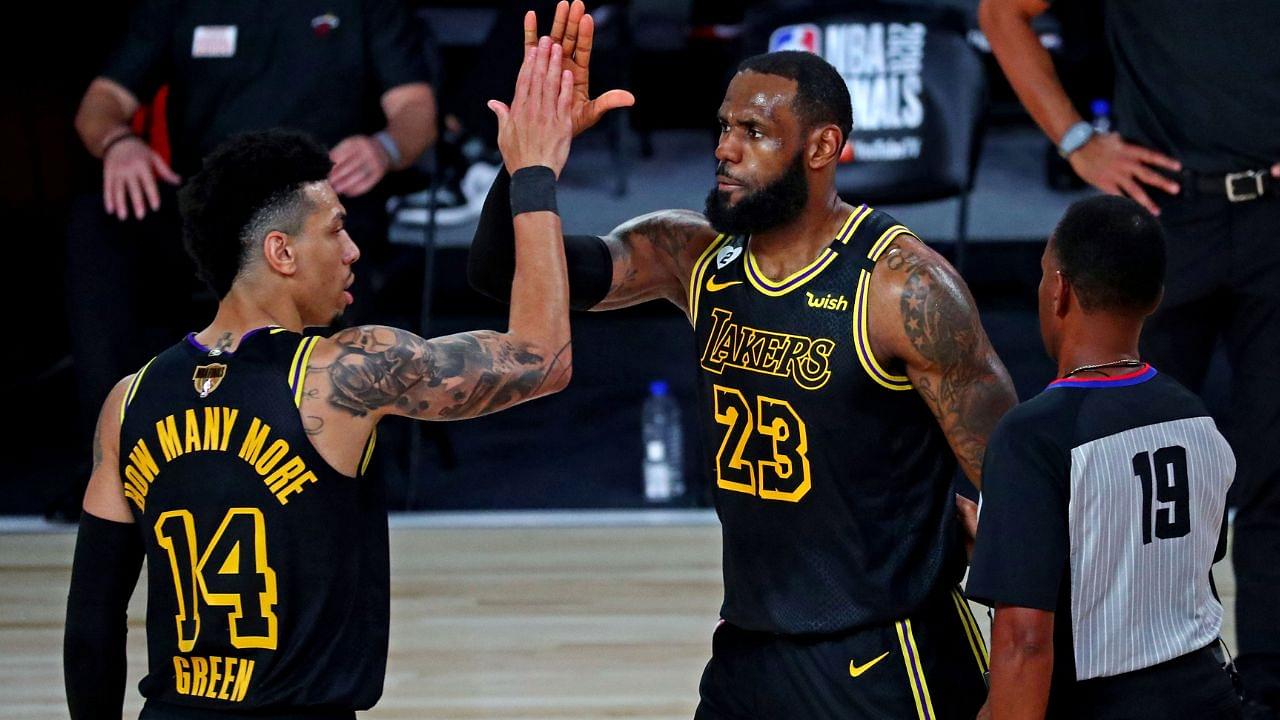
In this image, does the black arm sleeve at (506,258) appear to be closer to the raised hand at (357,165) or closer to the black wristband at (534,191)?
the black wristband at (534,191)

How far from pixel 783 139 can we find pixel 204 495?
1.16 m

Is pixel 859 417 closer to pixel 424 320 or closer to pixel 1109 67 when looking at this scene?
pixel 424 320

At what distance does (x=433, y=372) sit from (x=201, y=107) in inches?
122

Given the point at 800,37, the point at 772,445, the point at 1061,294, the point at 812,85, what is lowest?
the point at 772,445

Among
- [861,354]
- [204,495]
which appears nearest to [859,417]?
[861,354]

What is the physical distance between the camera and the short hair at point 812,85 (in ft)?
9.42

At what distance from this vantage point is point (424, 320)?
5.84 meters

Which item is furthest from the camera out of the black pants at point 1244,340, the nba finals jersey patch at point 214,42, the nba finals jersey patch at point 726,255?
the nba finals jersey patch at point 214,42

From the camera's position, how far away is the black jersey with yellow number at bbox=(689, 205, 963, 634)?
276cm

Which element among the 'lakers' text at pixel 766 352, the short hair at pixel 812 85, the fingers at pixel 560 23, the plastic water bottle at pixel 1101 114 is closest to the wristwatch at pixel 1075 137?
the short hair at pixel 812 85

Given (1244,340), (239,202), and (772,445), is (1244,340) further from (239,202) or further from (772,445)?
(239,202)

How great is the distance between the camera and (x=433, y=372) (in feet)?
8.45

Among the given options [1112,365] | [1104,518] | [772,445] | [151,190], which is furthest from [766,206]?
[151,190]

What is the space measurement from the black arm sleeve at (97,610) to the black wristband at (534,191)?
2.68 feet
